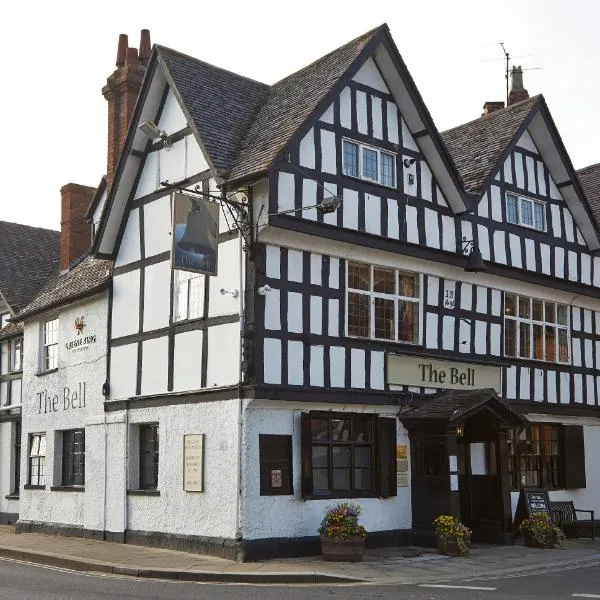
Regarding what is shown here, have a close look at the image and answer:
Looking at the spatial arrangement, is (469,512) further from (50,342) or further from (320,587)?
(50,342)

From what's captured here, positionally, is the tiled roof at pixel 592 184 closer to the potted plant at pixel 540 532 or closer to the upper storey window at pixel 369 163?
the upper storey window at pixel 369 163

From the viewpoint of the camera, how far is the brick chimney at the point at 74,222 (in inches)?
1037

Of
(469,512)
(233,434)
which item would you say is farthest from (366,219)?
(469,512)

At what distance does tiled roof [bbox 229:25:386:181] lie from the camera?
17.8m

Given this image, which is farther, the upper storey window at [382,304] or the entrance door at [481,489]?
the entrance door at [481,489]

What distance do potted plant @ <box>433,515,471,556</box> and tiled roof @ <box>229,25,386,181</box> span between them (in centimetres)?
756

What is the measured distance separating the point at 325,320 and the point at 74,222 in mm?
10849

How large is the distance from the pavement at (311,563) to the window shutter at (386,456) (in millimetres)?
1183

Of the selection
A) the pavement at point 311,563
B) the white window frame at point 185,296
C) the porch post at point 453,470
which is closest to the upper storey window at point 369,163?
the white window frame at point 185,296

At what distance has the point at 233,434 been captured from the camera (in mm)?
17359

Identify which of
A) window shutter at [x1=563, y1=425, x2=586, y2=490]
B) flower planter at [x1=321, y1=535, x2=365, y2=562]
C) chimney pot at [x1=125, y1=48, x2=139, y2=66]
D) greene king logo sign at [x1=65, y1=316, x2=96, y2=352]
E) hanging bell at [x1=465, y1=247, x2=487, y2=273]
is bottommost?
flower planter at [x1=321, y1=535, x2=365, y2=562]

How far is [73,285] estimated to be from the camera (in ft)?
77.9

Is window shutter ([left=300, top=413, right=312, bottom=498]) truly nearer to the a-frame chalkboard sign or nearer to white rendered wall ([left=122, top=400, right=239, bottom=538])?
white rendered wall ([left=122, top=400, right=239, bottom=538])

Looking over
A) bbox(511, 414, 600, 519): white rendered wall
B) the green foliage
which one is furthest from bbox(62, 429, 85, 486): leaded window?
bbox(511, 414, 600, 519): white rendered wall
